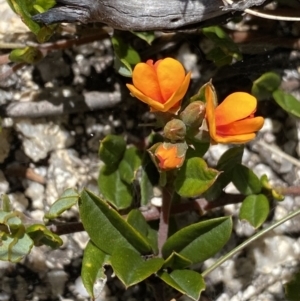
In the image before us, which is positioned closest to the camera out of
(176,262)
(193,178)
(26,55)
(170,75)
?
(170,75)

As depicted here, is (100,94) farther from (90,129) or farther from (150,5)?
(150,5)

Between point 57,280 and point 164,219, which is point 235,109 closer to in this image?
point 164,219

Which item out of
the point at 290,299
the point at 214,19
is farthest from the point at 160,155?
the point at 290,299

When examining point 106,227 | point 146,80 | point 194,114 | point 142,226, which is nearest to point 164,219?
point 142,226

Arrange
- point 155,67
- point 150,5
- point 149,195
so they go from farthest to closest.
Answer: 1. point 149,195
2. point 150,5
3. point 155,67

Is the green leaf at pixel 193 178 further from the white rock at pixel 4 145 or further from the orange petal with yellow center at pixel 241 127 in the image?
the white rock at pixel 4 145

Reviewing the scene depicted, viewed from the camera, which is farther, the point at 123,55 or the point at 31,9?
the point at 123,55

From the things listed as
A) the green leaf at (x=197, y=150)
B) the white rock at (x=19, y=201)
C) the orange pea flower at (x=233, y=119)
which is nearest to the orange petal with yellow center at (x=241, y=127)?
the orange pea flower at (x=233, y=119)
